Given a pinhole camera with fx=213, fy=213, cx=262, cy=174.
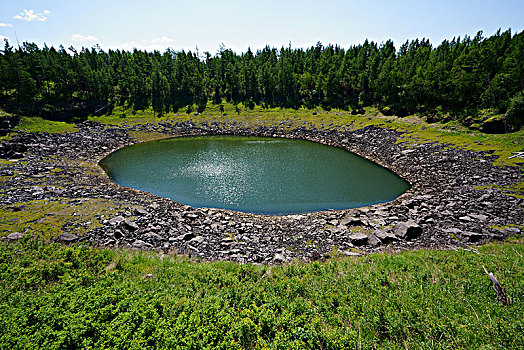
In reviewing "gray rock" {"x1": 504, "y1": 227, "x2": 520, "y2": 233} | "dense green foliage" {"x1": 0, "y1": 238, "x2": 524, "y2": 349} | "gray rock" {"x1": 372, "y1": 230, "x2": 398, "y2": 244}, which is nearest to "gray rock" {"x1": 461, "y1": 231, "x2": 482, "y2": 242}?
"gray rock" {"x1": 504, "y1": 227, "x2": 520, "y2": 233}

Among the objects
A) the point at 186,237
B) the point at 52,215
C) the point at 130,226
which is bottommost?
the point at 186,237

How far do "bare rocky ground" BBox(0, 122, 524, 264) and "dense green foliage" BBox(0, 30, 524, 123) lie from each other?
128 feet

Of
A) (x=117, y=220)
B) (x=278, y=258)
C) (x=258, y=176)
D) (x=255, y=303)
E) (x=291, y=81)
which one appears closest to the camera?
(x=255, y=303)

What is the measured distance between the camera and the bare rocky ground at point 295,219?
1967cm

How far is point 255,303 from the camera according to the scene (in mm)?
11375

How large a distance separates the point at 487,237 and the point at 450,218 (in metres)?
4.17

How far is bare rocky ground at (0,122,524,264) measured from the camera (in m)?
19.7

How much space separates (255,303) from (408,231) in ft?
57.9

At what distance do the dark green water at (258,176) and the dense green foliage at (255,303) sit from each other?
16.9 metres

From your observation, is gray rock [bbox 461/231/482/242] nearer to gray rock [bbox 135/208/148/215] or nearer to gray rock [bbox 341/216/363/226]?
gray rock [bbox 341/216/363/226]

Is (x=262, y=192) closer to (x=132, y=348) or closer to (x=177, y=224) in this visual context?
(x=177, y=224)

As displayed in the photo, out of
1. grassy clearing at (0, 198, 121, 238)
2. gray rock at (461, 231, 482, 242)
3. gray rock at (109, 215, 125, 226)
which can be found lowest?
gray rock at (461, 231, 482, 242)

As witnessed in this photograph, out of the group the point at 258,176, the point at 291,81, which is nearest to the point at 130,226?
the point at 258,176

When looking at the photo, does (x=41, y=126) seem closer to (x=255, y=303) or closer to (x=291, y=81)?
(x=255, y=303)
